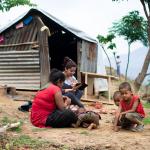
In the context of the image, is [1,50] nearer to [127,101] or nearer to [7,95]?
[7,95]

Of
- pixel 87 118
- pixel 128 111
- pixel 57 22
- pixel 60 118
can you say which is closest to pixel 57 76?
pixel 60 118

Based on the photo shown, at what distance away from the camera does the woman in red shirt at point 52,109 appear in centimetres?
805

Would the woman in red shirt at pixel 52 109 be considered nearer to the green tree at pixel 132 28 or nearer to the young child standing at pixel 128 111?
the young child standing at pixel 128 111

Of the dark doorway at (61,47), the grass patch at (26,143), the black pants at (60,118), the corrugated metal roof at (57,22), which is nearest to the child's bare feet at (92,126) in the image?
the black pants at (60,118)

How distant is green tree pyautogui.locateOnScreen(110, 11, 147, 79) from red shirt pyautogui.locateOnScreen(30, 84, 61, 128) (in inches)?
485

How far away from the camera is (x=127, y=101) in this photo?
26.3 feet

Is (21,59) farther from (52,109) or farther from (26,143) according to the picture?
(26,143)

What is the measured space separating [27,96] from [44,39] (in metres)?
1.91

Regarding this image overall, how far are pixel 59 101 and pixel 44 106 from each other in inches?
11.3

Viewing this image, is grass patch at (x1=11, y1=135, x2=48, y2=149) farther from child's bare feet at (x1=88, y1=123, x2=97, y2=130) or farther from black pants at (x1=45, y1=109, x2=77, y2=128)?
child's bare feet at (x1=88, y1=123, x2=97, y2=130)

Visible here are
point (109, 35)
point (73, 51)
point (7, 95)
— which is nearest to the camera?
point (7, 95)

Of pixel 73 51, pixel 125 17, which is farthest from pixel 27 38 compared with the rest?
pixel 125 17

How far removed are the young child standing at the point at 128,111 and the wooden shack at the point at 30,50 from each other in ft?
23.1

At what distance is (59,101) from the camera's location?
26.3 feet
